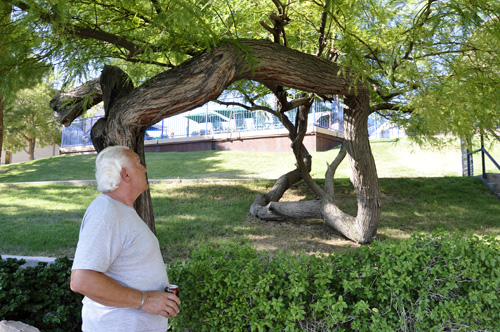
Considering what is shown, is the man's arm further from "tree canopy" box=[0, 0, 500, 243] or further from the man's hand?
"tree canopy" box=[0, 0, 500, 243]

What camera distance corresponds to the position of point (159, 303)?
2184mm

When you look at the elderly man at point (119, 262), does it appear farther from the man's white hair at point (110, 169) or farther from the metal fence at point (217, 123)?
the metal fence at point (217, 123)

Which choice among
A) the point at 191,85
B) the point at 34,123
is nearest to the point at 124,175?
the point at 191,85

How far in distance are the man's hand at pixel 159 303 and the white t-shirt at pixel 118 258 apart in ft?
0.21

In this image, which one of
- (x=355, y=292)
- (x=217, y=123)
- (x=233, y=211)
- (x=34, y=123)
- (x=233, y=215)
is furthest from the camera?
(x=34, y=123)

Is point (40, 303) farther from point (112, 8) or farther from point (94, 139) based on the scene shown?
point (112, 8)

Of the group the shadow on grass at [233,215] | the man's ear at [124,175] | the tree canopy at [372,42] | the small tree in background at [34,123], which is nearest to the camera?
the man's ear at [124,175]

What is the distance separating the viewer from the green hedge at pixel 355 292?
3248 mm

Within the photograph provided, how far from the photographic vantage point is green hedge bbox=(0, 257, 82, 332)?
3.89 m

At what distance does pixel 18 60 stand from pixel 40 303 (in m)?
2.53

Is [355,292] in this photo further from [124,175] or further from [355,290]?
[124,175]

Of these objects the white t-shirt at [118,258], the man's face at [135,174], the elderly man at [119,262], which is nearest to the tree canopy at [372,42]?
the man's face at [135,174]

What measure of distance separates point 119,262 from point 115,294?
0.19 metres

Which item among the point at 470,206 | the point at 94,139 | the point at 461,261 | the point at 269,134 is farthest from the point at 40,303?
the point at 269,134
